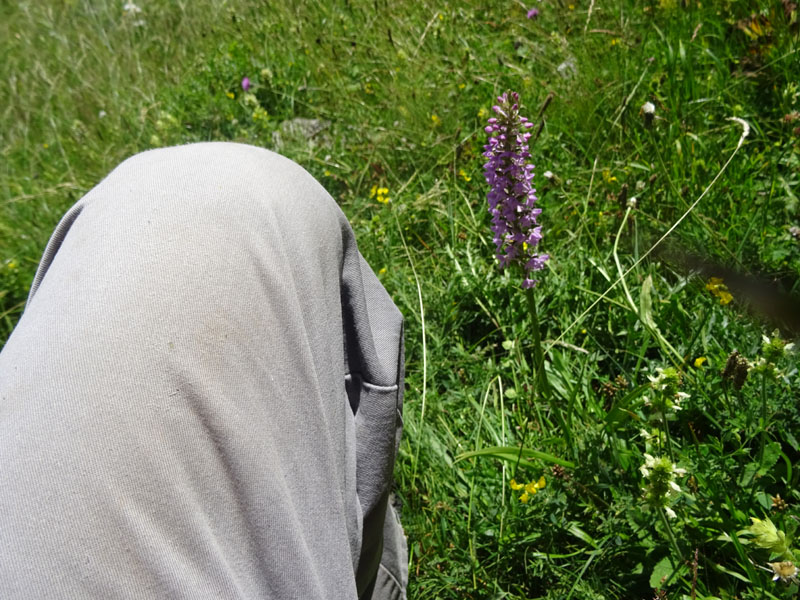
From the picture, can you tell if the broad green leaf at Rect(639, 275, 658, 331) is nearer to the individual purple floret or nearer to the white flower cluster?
the individual purple floret

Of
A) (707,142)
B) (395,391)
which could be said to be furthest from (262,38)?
(395,391)

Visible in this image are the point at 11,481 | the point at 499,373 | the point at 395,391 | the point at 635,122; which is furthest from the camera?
the point at 635,122

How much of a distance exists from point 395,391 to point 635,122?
1.71m

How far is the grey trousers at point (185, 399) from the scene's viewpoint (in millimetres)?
728

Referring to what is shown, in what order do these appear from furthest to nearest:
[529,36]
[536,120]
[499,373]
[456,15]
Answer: [456,15] → [529,36] → [536,120] → [499,373]

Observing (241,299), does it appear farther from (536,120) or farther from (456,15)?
(456,15)

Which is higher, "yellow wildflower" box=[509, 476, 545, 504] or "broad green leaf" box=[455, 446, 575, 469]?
"broad green leaf" box=[455, 446, 575, 469]

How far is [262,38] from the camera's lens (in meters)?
3.98

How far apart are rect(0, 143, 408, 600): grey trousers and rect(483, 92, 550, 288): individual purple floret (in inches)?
17.0

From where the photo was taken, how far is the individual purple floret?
4.51 ft

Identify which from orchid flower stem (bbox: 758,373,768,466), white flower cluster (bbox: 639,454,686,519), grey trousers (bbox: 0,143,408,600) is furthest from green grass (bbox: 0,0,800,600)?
grey trousers (bbox: 0,143,408,600)

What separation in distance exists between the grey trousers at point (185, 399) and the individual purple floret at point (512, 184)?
0.43 metres

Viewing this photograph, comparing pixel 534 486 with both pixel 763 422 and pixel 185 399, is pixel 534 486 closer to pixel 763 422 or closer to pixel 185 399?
pixel 763 422

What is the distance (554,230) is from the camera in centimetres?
232
